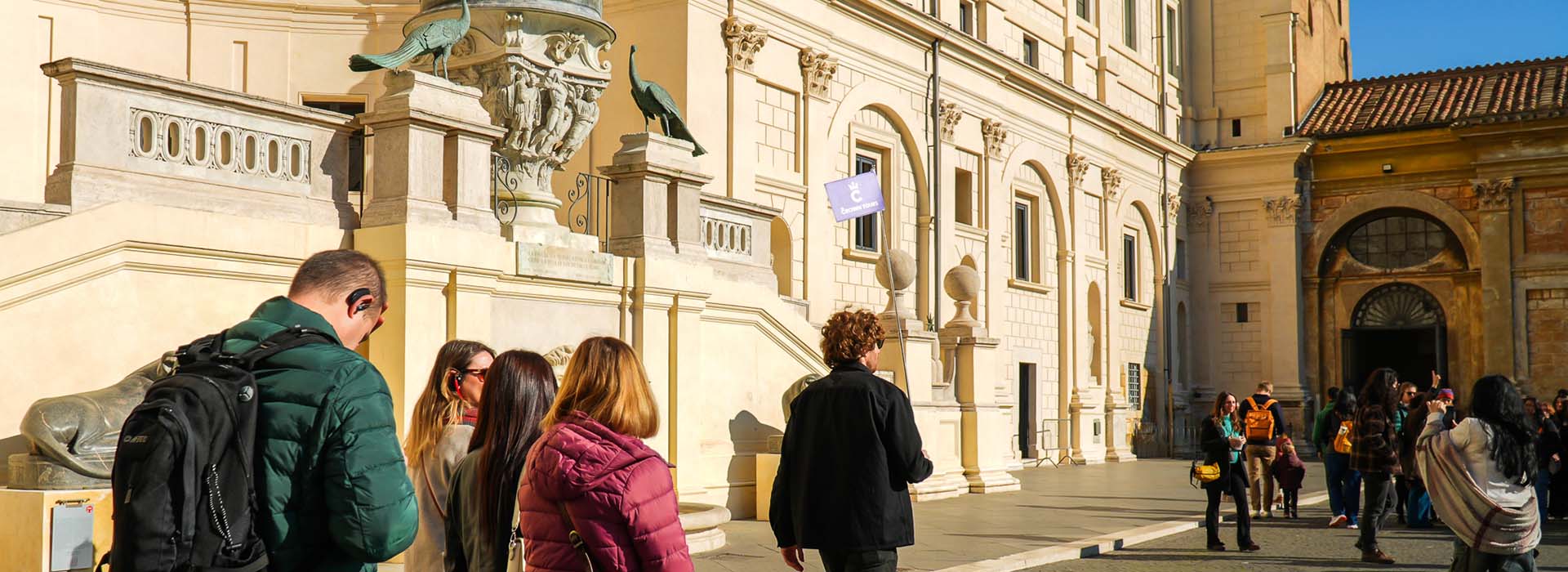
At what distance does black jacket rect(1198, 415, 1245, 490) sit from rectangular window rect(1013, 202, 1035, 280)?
669 inches

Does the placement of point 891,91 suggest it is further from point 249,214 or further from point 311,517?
point 311,517

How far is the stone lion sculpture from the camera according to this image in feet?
24.9

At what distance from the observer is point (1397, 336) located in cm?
3869

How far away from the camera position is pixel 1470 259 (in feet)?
113

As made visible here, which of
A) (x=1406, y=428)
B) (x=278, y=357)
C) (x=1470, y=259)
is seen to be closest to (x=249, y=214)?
(x=278, y=357)

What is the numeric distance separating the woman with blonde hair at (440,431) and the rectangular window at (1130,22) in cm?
3238

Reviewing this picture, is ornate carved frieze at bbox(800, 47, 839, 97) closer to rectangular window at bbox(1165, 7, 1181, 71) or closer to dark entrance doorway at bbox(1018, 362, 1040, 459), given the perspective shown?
dark entrance doorway at bbox(1018, 362, 1040, 459)

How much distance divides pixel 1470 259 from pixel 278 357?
36.2m

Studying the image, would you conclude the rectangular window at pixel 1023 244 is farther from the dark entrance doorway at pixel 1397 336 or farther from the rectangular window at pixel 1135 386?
the dark entrance doorway at pixel 1397 336

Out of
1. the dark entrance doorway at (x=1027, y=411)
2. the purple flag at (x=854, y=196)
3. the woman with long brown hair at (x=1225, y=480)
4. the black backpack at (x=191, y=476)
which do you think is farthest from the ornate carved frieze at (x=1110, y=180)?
the black backpack at (x=191, y=476)

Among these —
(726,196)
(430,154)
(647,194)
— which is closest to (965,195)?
(726,196)

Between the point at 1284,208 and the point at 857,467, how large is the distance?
3367 centimetres

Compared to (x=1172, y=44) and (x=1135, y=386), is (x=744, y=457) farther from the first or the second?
(x=1172, y=44)

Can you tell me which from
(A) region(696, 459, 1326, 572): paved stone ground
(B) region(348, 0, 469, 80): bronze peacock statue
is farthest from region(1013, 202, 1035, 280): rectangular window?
(B) region(348, 0, 469, 80): bronze peacock statue
